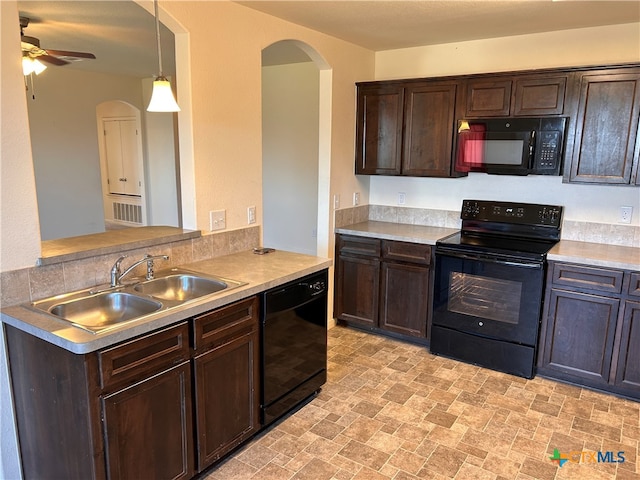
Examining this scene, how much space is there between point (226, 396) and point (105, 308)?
0.73 m

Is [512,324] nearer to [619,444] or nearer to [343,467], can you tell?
[619,444]

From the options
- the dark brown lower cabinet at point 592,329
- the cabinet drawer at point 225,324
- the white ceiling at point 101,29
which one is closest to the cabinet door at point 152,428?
the cabinet drawer at point 225,324

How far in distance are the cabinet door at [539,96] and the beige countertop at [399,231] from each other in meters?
1.11

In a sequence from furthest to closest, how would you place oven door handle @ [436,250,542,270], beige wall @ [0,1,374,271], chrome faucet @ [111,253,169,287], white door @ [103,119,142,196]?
white door @ [103,119,142,196] → oven door handle @ [436,250,542,270] → chrome faucet @ [111,253,169,287] → beige wall @ [0,1,374,271]

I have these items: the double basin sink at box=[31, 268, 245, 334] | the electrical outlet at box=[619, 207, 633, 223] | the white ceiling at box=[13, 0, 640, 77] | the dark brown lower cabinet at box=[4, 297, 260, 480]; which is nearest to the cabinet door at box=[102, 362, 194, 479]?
the dark brown lower cabinet at box=[4, 297, 260, 480]

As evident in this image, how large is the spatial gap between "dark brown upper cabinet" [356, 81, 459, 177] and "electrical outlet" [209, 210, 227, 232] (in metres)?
1.65

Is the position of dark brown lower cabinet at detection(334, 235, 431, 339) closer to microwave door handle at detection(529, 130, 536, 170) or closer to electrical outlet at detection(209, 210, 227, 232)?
microwave door handle at detection(529, 130, 536, 170)

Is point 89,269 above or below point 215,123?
below

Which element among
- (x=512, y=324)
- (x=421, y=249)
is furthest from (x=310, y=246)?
(x=512, y=324)

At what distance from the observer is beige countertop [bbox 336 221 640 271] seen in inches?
117

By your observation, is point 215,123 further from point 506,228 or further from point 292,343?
point 506,228

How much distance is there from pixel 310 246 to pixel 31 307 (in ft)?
14.3

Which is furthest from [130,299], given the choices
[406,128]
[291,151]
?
[291,151]

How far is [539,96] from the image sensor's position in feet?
10.9
